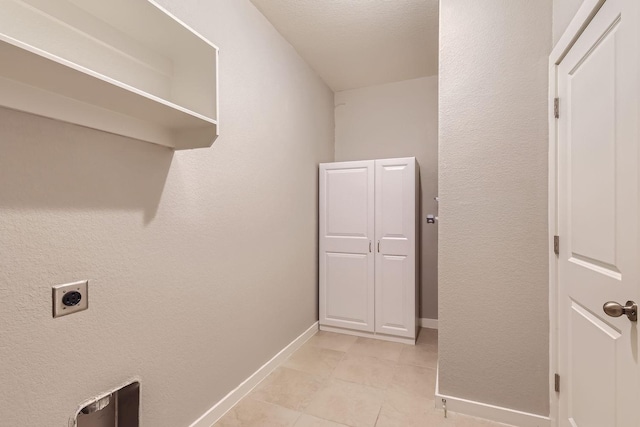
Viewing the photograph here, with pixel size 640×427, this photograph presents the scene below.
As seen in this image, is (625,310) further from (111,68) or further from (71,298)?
(111,68)

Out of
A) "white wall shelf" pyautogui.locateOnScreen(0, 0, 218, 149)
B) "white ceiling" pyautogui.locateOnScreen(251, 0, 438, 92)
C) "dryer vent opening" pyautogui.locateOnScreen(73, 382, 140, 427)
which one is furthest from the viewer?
"white ceiling" pyautogui.locateOnScreen(251, 0, 438, 92)

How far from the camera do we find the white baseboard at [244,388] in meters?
1.77

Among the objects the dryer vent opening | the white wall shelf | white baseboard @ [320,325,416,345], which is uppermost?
the white wall shelf

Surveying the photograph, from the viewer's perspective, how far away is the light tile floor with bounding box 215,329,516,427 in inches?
71.9

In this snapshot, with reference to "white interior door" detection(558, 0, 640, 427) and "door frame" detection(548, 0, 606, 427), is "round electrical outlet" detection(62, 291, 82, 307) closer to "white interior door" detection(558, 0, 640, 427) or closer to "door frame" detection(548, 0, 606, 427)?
"white interior door" detection(558, 0, 640, 427)

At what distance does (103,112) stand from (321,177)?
2216mm

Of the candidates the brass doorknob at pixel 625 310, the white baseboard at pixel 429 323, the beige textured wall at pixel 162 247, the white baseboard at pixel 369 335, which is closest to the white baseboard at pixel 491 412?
the white baseboard at pixel 369 335

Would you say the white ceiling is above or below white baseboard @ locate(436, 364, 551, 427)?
above

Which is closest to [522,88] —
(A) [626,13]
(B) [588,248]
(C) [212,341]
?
(A) [626,13]

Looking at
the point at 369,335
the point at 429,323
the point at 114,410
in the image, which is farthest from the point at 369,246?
the point at 114,410

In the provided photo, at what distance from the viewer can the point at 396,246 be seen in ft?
9.64

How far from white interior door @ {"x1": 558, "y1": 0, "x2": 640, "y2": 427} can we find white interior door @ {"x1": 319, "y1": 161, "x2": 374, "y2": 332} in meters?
1.64

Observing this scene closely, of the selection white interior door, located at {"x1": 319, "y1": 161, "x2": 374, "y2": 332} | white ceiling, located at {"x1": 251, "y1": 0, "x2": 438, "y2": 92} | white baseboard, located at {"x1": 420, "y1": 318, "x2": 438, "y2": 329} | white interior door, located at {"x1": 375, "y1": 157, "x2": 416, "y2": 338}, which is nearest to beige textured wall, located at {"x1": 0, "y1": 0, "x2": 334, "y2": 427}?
white ceiling, located at {"x1": 251, "y1": 0, "x2": 438, "y2": 92}

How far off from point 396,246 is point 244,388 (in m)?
1.76
